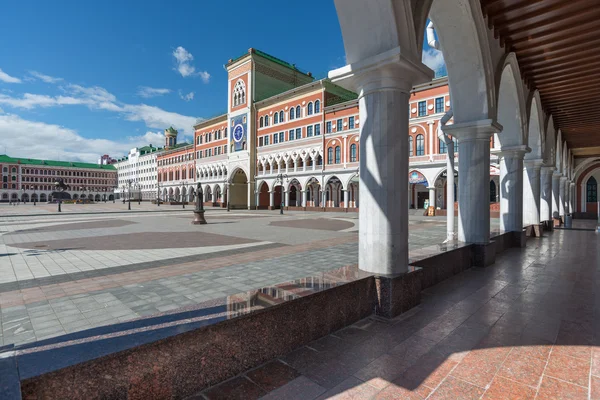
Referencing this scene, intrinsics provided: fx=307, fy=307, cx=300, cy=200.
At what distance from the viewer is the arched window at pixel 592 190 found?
98.2ft

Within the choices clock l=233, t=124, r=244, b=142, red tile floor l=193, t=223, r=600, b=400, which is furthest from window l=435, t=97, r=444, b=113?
clock l=233, t=124, r=244, b=142

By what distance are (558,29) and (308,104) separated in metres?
31.5

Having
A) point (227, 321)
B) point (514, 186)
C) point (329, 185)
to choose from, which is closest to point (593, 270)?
point (514, 186)

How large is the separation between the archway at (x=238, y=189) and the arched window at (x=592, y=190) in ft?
130

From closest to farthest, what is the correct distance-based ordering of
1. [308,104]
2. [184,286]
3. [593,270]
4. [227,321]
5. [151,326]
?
[151,326], [227,321], [184,286], [593,270], [308,104]

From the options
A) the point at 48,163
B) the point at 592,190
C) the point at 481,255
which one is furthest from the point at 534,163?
the point at 48,163

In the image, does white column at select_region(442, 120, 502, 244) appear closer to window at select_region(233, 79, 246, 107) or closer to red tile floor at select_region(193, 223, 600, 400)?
red tile floor at select_region(193, 223, 600, 400)

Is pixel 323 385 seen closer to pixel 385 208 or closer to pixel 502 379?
pixel 502 379

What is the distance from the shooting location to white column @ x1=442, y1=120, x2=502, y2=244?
657cm

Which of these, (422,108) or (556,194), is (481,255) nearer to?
(556,194)

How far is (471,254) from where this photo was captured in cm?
655

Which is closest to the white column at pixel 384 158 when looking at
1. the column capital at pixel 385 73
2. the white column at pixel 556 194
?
the column capital at pixel 385 73

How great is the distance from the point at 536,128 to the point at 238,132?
3840 cm

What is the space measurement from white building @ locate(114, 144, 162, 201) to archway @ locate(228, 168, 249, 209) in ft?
130
